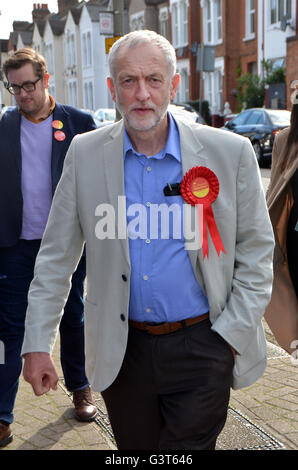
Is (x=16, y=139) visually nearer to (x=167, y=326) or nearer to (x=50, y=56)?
(x=167, y=326)

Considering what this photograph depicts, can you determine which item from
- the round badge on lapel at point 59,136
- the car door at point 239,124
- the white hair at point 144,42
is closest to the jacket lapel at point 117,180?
the white hair at point 144,42

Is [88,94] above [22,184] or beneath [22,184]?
above

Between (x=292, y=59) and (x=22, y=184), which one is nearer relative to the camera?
(x=22, y=184)

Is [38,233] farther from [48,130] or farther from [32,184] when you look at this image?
[48,130]

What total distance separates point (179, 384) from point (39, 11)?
62998 millimetres

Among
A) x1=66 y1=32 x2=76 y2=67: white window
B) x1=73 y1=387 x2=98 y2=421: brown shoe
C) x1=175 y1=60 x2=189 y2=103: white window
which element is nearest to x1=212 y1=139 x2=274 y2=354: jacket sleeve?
x1=73 y1=387 x2=98 y2=421: brown shoe

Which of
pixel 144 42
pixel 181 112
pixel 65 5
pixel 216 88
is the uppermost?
pixel 65 5

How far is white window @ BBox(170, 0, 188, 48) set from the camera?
37.9m

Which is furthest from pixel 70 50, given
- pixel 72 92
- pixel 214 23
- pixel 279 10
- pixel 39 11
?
pixel 279 10

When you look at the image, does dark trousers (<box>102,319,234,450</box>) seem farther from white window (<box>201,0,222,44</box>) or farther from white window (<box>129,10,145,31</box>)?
white window (<box>129,10,145,31</box>)

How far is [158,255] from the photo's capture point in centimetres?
250

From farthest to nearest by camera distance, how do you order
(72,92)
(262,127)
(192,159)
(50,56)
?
(50,56)
(72,92)
(262,127)
(192,159)

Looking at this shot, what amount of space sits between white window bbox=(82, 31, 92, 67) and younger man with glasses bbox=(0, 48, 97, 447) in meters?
45.7
